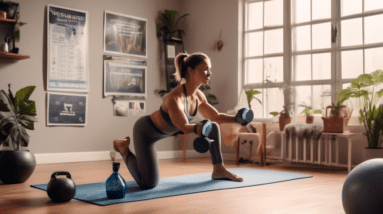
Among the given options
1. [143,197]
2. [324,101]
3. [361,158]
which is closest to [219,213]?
[143,197]

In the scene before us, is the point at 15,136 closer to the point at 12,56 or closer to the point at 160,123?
the point at 160,123

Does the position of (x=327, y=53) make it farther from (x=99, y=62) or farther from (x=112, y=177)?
(x=112, y=177)

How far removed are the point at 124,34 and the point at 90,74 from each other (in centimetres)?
84

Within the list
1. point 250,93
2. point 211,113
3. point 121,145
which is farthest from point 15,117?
point 250,93

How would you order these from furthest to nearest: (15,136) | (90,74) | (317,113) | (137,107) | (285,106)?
(137,107), (90,74), (285,106), (317,113), (15,136)

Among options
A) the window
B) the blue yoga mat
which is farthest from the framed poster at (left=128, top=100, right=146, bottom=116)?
the blue yoga mat

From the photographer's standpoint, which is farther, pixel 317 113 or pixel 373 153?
pixel 317 113

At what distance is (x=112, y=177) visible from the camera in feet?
8.69

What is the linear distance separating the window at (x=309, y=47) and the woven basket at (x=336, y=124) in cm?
41

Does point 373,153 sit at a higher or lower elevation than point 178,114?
lower

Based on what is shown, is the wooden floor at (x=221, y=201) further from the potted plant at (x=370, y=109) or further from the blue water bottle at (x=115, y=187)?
the potted plant at (x=370, y=109)

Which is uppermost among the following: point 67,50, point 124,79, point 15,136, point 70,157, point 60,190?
point 67,50

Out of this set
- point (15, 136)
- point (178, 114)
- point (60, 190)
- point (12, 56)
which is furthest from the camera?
point (12, 56)

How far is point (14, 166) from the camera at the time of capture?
10.8 ft
